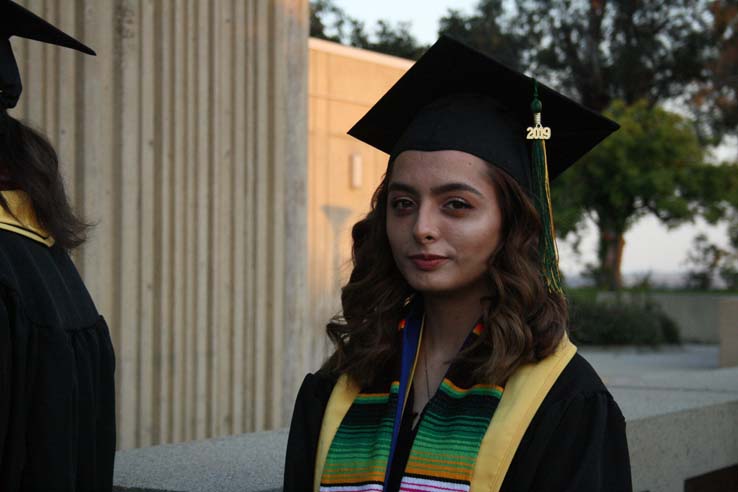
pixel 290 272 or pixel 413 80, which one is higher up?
pixel 413 80

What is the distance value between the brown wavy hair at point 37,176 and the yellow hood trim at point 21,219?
1 centimetres

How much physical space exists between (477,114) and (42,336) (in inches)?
42.7

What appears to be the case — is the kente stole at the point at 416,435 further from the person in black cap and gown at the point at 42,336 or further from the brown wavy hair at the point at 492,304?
the person in black cap and gown at the point at 42,336

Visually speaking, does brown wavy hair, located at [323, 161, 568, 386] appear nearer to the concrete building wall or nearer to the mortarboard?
the mortarboard

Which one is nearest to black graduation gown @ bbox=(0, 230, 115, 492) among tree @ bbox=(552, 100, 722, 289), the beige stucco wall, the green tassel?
the green tassel

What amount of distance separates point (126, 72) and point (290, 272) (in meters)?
1.53

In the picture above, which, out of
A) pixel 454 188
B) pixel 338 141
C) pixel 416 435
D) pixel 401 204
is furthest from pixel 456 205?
pixel 338 141

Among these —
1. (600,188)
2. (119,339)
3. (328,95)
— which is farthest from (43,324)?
(600,188)

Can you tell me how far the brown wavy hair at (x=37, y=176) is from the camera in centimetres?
262

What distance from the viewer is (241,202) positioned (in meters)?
5.83

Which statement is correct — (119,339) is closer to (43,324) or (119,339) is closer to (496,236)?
(43,324)

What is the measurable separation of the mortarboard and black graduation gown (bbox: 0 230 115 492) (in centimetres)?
85

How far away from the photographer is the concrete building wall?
16.7 ft

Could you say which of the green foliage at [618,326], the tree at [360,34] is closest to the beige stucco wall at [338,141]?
the tree at [360,34]
